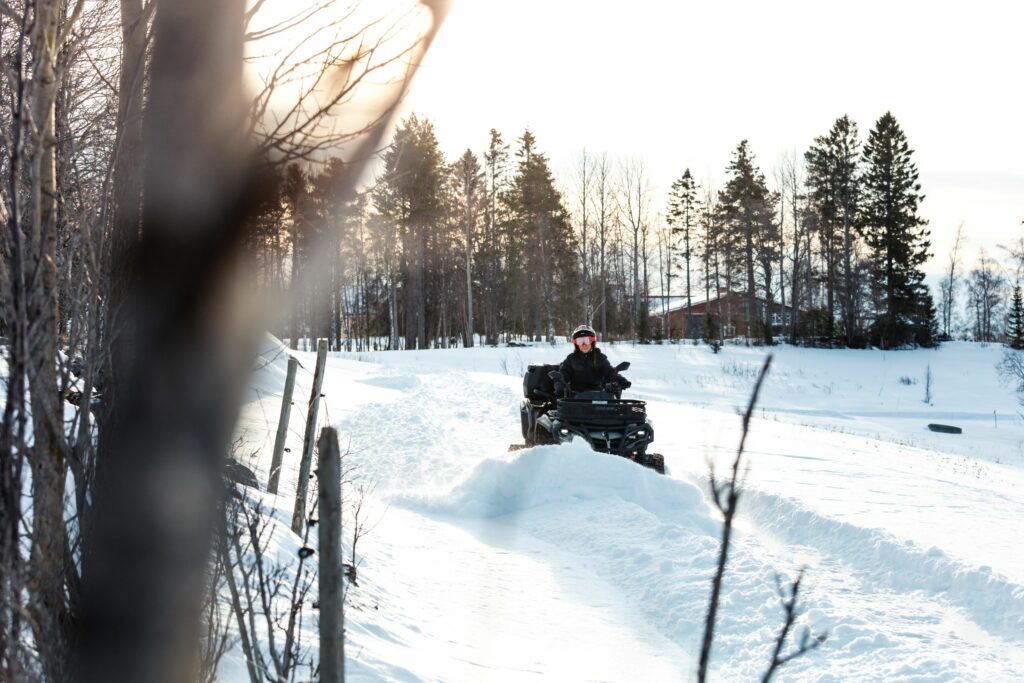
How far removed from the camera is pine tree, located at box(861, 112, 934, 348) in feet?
150

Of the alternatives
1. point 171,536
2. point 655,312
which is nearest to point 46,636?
point 171,536

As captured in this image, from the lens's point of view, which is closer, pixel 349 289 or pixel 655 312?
pixel 349 289

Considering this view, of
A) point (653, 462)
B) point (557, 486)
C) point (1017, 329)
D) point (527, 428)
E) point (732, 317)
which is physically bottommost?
point (557, 486)

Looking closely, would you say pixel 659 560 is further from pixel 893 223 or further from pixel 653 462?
pixel 893 223

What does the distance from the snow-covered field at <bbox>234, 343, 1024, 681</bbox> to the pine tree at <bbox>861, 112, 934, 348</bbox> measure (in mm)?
34915

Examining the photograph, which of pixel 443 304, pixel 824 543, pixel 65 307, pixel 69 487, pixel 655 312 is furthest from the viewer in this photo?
pixel 655 312

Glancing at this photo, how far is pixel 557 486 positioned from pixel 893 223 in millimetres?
43806

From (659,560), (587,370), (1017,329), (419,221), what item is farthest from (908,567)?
(1017,329)

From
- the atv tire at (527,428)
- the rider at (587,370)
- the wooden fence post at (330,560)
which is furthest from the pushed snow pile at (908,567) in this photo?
the wooden fence post at (330,560)

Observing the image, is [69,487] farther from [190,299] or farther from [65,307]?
[190,299]

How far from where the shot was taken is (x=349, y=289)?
6391cm

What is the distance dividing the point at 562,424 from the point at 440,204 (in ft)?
126

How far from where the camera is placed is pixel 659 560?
640 centimetres

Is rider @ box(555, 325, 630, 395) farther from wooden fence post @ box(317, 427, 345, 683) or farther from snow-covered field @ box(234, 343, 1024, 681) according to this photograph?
wooden fence post @ box(317, 427, 345, 683)
